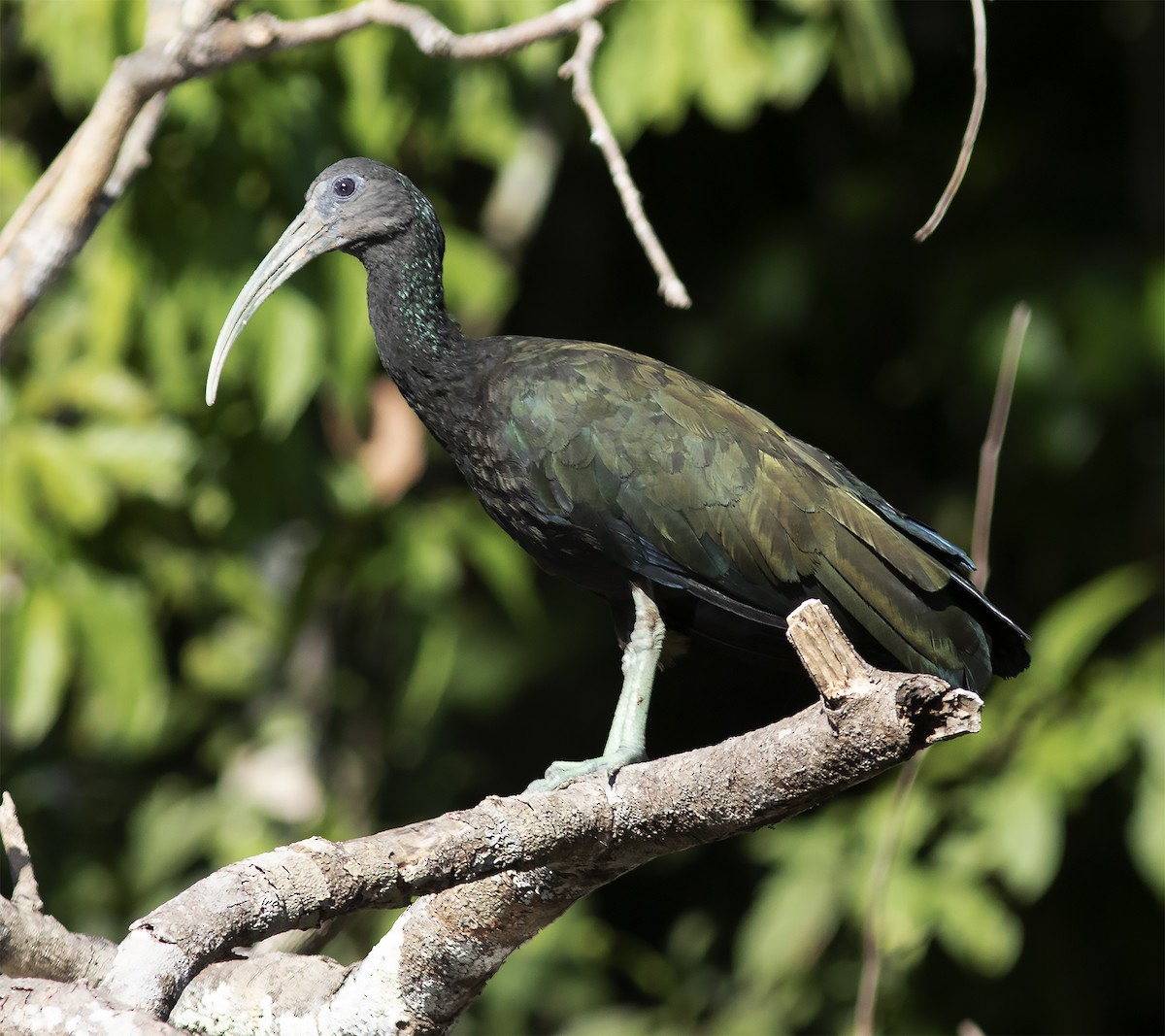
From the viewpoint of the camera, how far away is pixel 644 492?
3705 millimetres

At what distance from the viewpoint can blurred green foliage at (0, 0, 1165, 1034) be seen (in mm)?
4938

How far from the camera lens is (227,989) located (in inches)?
128

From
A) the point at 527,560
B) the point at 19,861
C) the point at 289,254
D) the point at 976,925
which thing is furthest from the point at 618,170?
the point at 527,560

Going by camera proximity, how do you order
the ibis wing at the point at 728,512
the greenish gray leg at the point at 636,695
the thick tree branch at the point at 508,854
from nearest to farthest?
the thick tree branch at the point at 508,854 → the ibis wing at the point at 728,512 → the greenish gray leg at the point at 636,695

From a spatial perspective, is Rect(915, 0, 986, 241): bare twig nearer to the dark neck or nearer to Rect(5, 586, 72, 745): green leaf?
the dark neck

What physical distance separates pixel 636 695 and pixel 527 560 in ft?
8.37

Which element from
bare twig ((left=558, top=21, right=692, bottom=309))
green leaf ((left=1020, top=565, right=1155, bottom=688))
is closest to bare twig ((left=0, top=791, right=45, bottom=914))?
bare twig ((left=558, top=21, right=692, bottom=309))

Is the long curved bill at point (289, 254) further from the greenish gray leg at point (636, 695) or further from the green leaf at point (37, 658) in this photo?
the green leaf at point (37, 658)

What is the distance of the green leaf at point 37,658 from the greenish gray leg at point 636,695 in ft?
6.07

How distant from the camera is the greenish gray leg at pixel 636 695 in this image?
3.72 m

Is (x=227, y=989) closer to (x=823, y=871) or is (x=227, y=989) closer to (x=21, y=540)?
(x=21, y=540)

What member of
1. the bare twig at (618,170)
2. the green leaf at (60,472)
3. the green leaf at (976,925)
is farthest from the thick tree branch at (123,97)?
the green leaf at (976,925)

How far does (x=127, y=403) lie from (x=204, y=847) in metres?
1.87

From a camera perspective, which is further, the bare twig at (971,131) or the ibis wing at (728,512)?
the ibis wing at (728,512)
